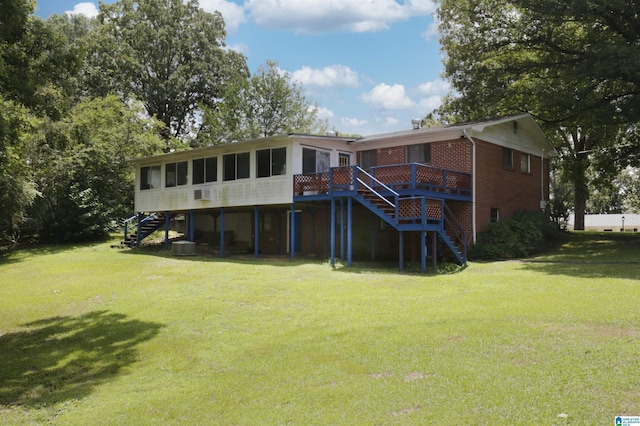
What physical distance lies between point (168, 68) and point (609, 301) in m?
47.8

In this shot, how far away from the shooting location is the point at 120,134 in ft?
110

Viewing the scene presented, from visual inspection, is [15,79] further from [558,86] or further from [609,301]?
[558,86]

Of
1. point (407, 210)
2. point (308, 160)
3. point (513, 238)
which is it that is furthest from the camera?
point (308, 160)

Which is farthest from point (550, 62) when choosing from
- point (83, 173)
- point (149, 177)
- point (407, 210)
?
point (83, 173)

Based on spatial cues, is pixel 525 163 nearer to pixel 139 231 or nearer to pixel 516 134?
pixel 516 134

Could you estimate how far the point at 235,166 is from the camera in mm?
24312

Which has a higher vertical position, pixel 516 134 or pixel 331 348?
pixel 516 134

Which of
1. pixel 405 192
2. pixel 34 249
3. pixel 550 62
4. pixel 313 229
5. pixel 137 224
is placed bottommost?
pixel 34 249

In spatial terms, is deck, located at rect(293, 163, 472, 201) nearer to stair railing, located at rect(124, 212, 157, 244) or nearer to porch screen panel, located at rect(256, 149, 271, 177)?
porch screen panel, located at rect(256, 149, 271, 177)

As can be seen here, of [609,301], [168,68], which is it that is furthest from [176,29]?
[609,301]

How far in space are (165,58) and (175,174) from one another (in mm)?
27541

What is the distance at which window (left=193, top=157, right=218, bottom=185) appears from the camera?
2536 cm

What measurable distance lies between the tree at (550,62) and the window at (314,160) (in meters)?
8.67

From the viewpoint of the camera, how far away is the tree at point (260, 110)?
47688mm
